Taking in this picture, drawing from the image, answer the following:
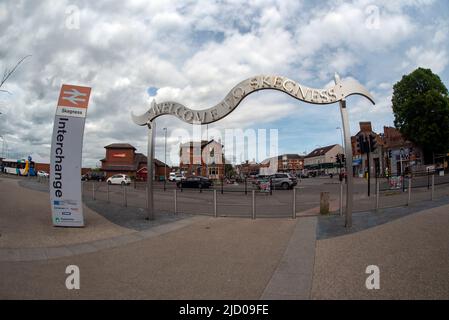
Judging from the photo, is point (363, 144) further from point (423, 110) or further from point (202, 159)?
point (202, 159)

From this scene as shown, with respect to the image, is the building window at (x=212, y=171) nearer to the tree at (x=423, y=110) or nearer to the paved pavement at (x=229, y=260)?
the tree at (x=423, y=110)

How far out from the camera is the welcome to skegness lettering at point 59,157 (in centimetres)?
726

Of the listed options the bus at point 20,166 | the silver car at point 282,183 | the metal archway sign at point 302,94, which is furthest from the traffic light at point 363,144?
the bus at point 20,166

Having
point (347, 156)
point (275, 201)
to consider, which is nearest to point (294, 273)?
point (347, 156)

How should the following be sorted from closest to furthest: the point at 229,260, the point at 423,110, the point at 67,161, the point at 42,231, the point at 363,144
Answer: the point at 229,260 < the point at 42,231 < the point at 67,161 < the point at 363,144 < the point at 423,110

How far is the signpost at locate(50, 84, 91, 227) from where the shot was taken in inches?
286

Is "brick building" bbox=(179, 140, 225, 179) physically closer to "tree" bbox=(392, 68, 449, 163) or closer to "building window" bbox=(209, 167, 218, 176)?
"building window" bbox=(209, 167, 218, 176)

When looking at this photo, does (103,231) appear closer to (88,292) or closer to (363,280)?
(88,292)

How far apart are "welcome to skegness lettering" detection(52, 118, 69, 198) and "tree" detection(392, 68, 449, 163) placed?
40263mm

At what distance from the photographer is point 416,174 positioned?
1259 inches

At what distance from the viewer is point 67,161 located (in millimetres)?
7316

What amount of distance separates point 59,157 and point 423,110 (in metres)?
41.1
